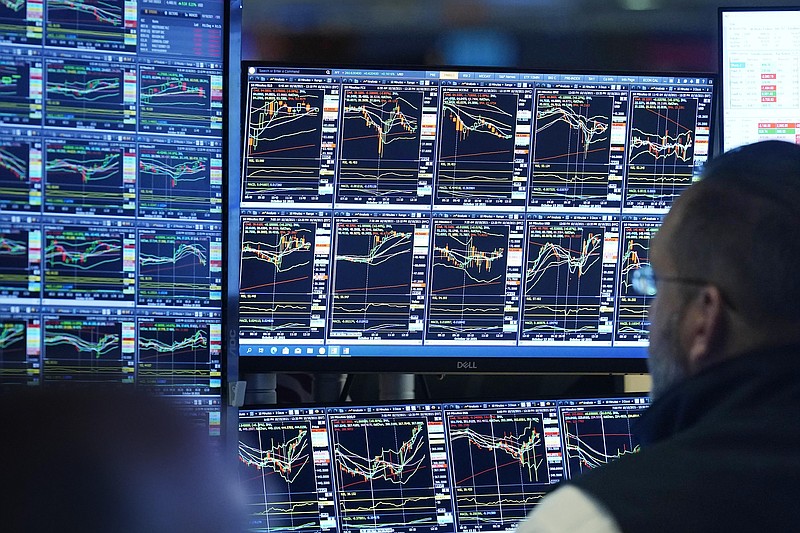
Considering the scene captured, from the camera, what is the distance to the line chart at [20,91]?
1.67 metres

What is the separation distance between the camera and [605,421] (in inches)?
78.1

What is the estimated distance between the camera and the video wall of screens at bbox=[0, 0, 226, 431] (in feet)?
5.52

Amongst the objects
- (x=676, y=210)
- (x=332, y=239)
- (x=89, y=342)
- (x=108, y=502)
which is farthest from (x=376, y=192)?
(x=108, y=502)

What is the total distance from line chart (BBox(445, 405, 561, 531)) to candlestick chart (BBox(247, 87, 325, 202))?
588 millimetres

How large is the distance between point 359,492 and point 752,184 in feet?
3.57

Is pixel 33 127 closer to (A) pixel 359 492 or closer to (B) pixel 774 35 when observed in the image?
(A) pixel 359 492

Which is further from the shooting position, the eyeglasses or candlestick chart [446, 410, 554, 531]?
candlestick chart [446, 410, 554, 531]

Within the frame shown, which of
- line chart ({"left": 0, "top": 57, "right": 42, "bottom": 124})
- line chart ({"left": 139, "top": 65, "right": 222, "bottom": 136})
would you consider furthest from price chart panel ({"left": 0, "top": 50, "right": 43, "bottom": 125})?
line chart ({"left": 139, "top": 65, "right": 222, "bottom": 136})

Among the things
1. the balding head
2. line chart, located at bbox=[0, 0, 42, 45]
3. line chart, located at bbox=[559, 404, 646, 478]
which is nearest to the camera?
the balding head

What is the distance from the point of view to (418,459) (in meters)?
1.92

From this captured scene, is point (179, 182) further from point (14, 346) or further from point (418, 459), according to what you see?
point (418, 459)

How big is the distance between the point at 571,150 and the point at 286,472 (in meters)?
0.92

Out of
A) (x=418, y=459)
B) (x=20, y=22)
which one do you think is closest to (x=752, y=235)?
(x=418, y=459)

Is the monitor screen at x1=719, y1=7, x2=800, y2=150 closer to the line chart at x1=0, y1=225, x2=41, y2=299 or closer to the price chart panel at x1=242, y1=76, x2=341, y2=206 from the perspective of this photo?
the price chart panel at x1=242, y1=76, x2=341, y2=206
